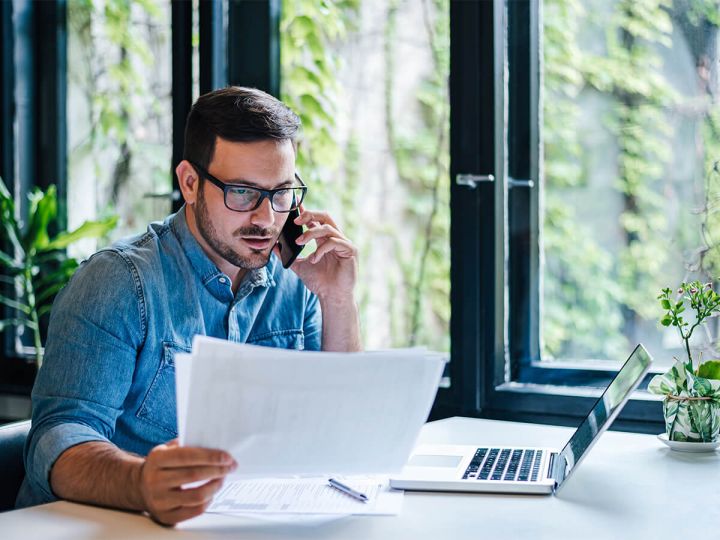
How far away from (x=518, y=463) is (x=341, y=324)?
2.00ft

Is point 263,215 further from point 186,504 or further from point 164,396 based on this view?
point 186,504

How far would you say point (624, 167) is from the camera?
223 centimetres

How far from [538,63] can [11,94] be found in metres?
1.92

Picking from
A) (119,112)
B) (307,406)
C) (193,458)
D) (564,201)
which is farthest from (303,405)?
(119,112)

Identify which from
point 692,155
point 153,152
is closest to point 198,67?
point 153,152

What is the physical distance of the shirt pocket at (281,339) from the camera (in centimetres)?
186

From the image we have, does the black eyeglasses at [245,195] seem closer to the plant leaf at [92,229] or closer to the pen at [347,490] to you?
the pen at [347,490]

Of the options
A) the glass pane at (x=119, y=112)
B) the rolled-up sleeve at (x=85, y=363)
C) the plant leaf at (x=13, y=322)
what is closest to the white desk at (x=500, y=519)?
the rolled-up sleeve at (x=85, y=363)

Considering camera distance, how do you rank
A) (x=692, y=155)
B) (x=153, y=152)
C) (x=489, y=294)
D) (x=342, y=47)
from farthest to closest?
1. (x=153, y=152)
2. (x=342, y=47)
3. (x=489, y=294)
4. (x=692, y=155)

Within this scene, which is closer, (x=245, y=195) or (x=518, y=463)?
(x=518, y=463)

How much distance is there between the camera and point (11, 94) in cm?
318

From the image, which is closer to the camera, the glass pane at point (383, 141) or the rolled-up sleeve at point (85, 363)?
the rolled-up sleeve at point (85, 363)

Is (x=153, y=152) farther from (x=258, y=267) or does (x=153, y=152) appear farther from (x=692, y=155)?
(x=692, y=155)

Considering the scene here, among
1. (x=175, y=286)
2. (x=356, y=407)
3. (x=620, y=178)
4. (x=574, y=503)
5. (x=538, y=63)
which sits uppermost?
(x=538, y=63)
